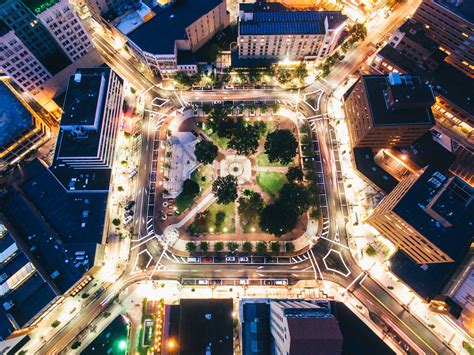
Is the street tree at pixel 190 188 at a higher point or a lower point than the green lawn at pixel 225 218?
higher

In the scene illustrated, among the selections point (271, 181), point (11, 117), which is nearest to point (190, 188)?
point (271, 181)

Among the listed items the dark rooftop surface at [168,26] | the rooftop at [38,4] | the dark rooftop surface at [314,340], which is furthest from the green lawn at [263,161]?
the rooftop at [38,4]

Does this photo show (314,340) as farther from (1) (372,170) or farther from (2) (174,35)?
(2) (174,35)

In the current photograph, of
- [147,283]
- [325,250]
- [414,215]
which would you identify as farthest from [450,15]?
[147,283]

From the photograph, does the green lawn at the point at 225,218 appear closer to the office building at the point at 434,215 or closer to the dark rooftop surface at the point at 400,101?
the office building at the point at 434,215

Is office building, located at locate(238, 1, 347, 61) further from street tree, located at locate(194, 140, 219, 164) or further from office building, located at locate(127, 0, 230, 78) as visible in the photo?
street tree, located at locate(194, 140, 219, 164)

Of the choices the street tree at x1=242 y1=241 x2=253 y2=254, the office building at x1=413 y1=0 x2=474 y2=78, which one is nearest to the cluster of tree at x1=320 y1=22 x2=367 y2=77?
the office building at x1=413 y1=0 x2=474 y2=78

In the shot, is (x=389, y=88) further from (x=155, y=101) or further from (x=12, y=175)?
(x=12, y=175)
